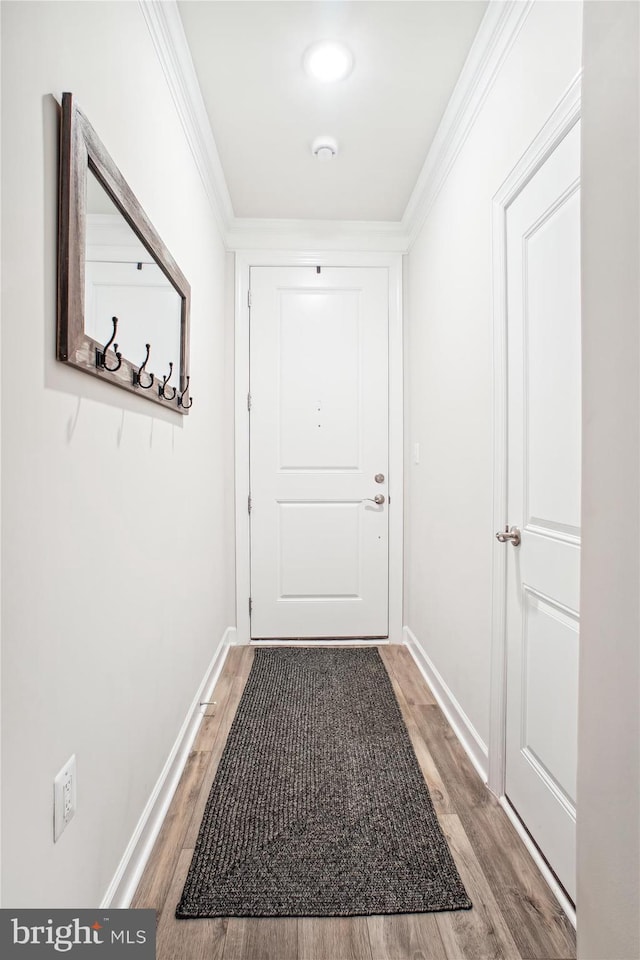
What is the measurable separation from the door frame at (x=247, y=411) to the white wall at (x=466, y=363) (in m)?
0.24

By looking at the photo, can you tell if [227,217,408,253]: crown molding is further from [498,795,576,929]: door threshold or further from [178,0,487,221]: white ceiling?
[498,795,576,929]: door threshold

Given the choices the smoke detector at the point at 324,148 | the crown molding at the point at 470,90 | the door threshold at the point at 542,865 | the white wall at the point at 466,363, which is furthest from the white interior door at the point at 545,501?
the smoke detector at the point at 324,148

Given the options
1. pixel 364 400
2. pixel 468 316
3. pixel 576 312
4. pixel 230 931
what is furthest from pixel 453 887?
pixel 364 400

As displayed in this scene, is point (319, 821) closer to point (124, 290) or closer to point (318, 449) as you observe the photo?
point (124, 290)

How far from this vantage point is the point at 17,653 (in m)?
0.80

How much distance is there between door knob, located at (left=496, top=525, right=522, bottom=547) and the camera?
1564 millimetres

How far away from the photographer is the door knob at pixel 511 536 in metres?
1.56

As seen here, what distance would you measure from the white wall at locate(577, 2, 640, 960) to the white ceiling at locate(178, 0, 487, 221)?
1.36m

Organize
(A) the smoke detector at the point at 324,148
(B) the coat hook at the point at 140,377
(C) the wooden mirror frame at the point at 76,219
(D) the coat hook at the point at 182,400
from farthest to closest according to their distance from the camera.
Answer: (A) the smoke detector at the point at 324,148 → (D) the coat hook at the point at 182,400 → (B) the coat hook at the point at 140,377 → (C) the wooden mirror frame at the point at 76,219

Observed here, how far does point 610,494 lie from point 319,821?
1.45 metres

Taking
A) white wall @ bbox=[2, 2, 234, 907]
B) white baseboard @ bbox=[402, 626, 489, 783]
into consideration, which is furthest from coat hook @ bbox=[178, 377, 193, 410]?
white baseboard @ bbox=[402, 626, 489, 783]

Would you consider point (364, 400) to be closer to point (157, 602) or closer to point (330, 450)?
point (330, 450)

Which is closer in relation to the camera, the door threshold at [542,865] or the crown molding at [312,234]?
the door threshold at [542,865]

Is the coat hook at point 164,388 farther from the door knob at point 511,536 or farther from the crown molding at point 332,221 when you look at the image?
the door knob at point 511,536
